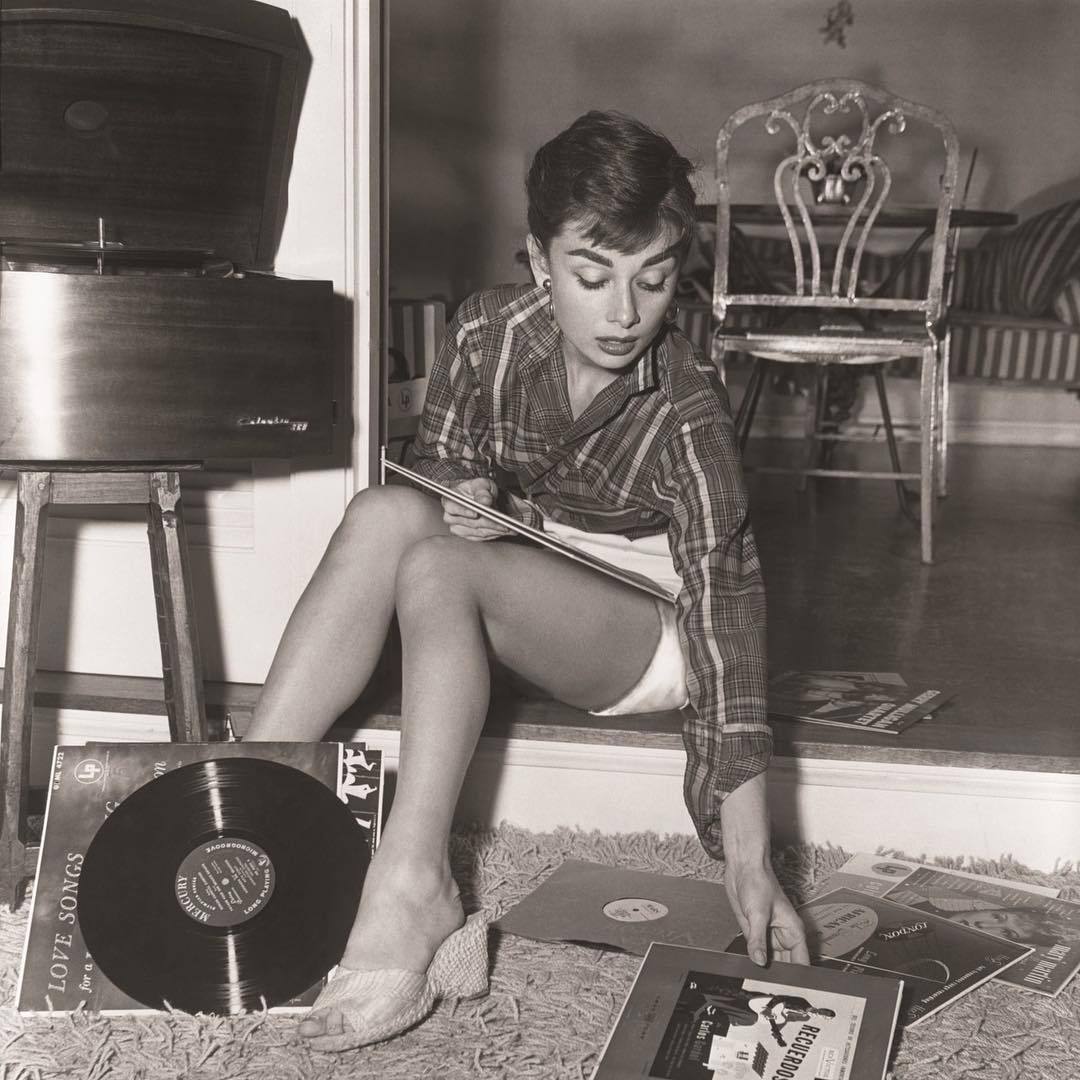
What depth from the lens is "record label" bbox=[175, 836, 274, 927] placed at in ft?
4.20

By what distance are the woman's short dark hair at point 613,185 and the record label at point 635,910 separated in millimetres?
739

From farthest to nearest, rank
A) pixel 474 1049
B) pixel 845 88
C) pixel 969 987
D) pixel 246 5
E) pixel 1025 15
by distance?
pixel 1025 15
pixel 845 88
pixel 246 5
pixel 969 987
pixel 474 1049

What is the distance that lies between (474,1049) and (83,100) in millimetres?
1145

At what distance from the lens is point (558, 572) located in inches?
58.4

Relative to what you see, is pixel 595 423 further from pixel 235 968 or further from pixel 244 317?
pixel 235 968

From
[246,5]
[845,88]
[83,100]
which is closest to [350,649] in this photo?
[83,100]

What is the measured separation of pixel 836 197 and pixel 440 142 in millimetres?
1791

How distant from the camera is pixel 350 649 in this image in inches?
58.2

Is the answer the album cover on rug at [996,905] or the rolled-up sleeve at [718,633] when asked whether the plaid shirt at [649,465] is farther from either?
the album cover on rug at [996,905]

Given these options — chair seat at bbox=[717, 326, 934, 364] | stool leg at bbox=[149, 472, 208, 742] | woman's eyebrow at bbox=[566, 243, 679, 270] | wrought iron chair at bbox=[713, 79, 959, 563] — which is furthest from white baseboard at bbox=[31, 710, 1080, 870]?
chair seat at bbox=[717, 326, 934, 364]

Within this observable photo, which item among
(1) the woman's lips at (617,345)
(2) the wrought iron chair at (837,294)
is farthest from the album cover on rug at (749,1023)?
(2) the wrought iron chair at (837,294)

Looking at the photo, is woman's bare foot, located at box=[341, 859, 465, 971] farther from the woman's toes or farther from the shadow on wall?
the shadow on wall

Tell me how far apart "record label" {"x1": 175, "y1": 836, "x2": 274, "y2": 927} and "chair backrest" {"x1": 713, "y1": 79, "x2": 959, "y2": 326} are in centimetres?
224

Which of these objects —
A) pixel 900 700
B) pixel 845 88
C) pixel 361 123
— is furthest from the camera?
pixel 845 88
